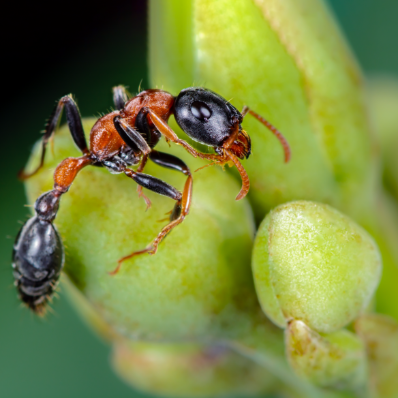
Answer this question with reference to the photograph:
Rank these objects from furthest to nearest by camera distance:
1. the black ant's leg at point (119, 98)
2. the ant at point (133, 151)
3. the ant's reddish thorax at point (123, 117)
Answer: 1. the black ant's leg at point (119, 98)
2. the ant's reddish thorax at point (123, 117)
3. the ant at point (133, 151)

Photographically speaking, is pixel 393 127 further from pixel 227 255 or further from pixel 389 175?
pixel 227 255

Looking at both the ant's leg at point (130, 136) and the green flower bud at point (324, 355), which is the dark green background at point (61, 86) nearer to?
the ant's leg at point (130, 136)

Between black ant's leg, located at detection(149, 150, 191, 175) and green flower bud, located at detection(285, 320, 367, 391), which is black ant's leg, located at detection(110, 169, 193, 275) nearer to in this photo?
black ant's leg, located at detection(149, 150, 191, 175)

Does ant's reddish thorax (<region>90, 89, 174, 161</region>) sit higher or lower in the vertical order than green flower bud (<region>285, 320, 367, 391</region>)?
higher

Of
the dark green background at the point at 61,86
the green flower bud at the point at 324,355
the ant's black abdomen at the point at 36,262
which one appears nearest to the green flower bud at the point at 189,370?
the ant's black abdomen at the point at 36,262

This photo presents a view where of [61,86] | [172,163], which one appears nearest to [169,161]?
[172,163]

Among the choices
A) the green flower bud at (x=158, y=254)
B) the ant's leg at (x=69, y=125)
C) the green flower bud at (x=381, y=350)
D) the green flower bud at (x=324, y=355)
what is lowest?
the green flower bud at (x=381, y=350)

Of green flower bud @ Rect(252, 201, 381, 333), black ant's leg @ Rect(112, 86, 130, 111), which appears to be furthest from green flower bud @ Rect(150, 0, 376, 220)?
black ant's leg @ Rect(112, 86, 130, 111)
